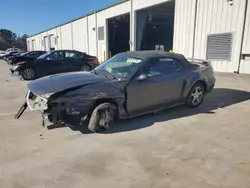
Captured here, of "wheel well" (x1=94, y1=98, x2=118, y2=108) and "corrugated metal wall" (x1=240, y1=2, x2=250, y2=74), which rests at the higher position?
"corrugated metal wall" (x1=240, y1=2, x2=250, y2=74)

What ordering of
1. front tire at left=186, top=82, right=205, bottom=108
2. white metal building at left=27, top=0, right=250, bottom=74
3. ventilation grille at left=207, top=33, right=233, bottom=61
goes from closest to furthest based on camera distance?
front tire at left=186, top=82, right=205, bottom=108 < white metal building at left=27, top=0, right=250, bottom=74 < ventilation grille at left=207, top=33, right=233, bottom=61

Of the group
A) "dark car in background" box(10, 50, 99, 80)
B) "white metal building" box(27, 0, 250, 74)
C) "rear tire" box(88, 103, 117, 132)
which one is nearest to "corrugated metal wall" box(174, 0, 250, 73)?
"white metal building" box(27, 0, 250, 74)

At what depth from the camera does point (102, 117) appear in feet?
14.3

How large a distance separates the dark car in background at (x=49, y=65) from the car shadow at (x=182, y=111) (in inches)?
287

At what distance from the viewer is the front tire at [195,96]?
19.6 ft

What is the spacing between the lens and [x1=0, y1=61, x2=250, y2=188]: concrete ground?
2939 millimetres

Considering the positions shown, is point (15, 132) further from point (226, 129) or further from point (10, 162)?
point (226, 129)

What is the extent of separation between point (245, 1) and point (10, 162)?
12.1m

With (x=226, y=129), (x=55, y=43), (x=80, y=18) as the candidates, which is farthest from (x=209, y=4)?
(x=55, y=43)

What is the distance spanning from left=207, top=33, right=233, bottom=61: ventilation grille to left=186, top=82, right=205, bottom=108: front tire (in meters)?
7.24

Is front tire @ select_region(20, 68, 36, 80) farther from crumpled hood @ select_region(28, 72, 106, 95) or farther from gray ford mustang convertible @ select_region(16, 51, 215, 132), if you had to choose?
crumpled hood @ select_region(28, 72, 106, 95)

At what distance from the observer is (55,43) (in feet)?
135

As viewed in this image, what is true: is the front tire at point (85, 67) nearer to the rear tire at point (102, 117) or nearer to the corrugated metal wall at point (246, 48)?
the corrugated metal wall at point (246, 48)

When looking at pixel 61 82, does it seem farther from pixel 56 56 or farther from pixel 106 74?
pixel 56 56
